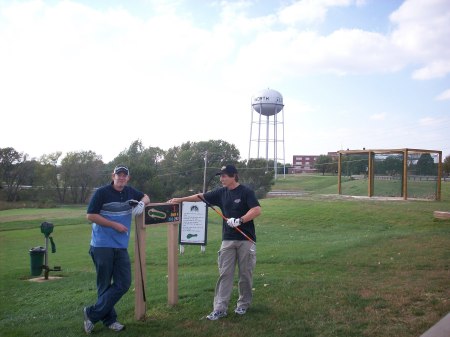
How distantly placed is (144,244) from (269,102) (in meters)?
60.7

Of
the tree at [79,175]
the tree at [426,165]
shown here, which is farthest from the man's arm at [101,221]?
the tree at [79,175]

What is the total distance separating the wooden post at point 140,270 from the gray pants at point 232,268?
3.11 feet

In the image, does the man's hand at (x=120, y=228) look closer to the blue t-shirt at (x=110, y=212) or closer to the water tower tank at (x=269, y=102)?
the blue t-shirt at (x=110, y=212)

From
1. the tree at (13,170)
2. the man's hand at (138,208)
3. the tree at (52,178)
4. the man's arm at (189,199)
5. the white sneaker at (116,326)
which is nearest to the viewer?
the white sneaker at (116,326)

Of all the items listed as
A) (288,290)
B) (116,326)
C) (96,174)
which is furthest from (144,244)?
(96,174)

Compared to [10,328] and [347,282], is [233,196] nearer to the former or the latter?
[347,282]

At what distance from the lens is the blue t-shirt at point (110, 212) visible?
5.50 m

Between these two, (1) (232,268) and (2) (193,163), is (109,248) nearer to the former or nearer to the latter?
(1) (232,268)

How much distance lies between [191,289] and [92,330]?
2.13m

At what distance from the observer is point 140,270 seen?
6.06m

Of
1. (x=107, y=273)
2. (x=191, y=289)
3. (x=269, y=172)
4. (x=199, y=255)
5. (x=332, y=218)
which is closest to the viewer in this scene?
(x=107, y=273)

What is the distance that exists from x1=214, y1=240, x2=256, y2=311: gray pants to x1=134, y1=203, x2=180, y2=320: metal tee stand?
2.79 feet

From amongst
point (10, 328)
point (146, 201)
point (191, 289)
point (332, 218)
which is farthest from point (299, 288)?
point (332, 218)

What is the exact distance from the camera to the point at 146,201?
598cm
